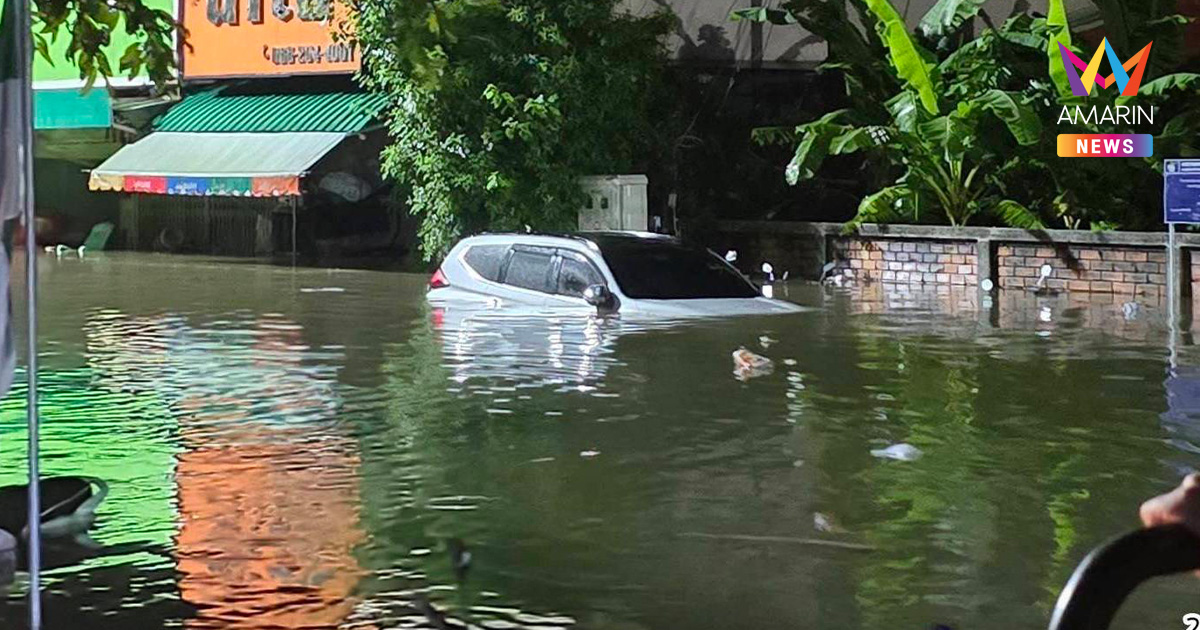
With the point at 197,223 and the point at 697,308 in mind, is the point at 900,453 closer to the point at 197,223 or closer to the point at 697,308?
the point at 697,308

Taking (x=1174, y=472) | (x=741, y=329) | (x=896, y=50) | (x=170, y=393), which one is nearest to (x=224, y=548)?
(x=1174, y=472)

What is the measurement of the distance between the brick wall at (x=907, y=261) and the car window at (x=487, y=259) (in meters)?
8.29

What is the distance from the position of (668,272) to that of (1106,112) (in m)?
8.04

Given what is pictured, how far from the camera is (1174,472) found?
10.2m

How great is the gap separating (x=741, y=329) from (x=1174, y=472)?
338 inches

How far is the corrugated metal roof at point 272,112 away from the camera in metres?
32.1

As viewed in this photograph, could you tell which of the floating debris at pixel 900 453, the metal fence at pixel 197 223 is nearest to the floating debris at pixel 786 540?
the floating debris at pixel 900 453

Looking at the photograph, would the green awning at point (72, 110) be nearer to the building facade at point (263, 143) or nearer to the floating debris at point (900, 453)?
the building facade at point (263, 143)

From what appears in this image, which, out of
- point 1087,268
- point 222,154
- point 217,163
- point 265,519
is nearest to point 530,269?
point 1087,268

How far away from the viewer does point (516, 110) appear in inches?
1089

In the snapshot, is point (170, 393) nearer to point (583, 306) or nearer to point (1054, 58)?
point (583, 306)

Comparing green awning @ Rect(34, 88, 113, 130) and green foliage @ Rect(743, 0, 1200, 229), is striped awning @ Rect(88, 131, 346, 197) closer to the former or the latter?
green awning @ Rect(34, 88, 113, 130)

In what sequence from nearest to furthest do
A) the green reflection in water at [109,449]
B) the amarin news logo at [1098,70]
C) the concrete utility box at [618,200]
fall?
the green reflection in water at [109,449]
the amarin news logo at [1098,70]
the concrete utility box at [618,200]

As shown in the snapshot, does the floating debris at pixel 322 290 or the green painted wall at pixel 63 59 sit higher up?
the green painted wall at pixel 63 59
